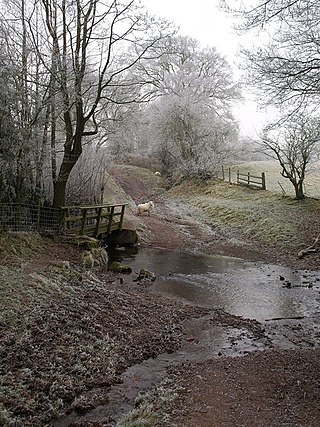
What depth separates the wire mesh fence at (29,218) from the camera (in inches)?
425

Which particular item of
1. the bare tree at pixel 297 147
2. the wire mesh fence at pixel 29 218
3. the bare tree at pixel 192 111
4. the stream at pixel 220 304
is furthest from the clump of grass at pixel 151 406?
the bare tree at pixel 192 111

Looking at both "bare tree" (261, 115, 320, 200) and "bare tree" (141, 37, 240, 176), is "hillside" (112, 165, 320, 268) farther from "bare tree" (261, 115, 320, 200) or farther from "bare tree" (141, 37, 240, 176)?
"bare tree" (141, 37, 240, 176)

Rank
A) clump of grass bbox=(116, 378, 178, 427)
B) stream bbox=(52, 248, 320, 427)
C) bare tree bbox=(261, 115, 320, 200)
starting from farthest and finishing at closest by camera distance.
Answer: bare tree bbox=(261, 115, 320, 200) < stream bbox=(52, 248, 320, 427) < clump of grass bbox=(116, 378, 178, 427)

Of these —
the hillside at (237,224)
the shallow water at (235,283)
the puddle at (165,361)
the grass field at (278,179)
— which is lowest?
the puddle at (165,361)

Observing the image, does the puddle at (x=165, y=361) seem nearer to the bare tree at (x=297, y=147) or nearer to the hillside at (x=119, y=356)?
the hillside at (x=119, y=356)

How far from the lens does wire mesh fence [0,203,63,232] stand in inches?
425

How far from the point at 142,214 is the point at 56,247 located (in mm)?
10313

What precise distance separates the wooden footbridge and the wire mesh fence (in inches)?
12.9

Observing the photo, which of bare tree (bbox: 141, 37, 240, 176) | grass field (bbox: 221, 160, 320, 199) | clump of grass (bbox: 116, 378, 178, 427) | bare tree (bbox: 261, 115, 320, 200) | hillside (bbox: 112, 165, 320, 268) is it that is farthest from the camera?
bare tree (bbox: 141, 37, 240, 176)

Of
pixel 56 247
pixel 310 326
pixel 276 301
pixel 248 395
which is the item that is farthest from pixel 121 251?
pixel 248 395

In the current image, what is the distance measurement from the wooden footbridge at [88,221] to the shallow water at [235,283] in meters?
1.33

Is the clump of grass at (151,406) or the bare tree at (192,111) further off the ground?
the bare tree at (192,111)

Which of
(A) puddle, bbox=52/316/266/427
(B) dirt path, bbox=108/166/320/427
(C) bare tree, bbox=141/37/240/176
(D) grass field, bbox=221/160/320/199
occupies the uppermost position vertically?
(C) bare tree, bbox=141/37/240/176

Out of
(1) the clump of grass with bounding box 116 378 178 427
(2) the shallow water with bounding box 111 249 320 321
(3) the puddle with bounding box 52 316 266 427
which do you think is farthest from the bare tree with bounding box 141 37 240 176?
(1) the clump of grass with bounding box 116 378 178 427
